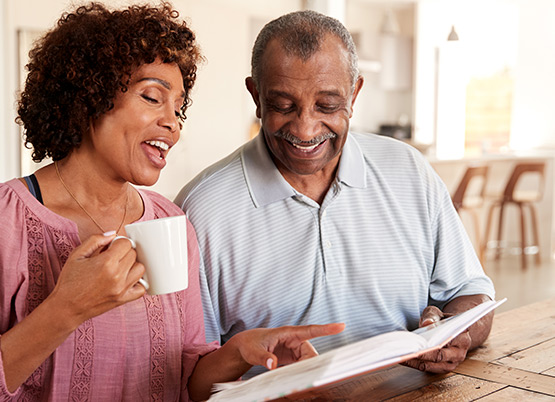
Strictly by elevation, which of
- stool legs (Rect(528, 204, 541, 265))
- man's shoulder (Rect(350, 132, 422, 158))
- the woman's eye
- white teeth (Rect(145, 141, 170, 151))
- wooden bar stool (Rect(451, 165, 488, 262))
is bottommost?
stool legs (Rect(528, 204, 541, 265))

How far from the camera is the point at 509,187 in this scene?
21.1 ft

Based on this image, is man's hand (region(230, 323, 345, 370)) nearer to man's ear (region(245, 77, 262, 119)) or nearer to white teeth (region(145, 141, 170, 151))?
white teeth (region(145, 141, 170, 151))

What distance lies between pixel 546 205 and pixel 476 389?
20.1ft

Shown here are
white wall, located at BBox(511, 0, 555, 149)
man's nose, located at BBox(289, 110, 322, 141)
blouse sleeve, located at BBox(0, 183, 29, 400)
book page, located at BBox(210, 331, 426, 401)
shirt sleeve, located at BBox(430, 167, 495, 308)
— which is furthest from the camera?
white wall, located at BBox(511, 0, 555, 149)

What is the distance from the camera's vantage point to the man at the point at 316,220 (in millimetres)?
1680

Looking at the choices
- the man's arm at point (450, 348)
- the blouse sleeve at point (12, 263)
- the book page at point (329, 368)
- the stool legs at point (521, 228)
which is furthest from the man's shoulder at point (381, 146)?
the stool legs at point (521, 228)

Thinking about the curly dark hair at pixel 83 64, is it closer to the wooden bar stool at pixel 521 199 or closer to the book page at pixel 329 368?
the book page at pixel 329 368

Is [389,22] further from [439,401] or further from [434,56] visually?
[439,401]

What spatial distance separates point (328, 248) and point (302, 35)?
552 millimetres

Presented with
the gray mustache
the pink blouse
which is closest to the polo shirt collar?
the gray mustache

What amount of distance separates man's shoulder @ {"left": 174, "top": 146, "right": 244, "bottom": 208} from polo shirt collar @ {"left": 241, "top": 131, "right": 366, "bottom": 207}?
3 cm

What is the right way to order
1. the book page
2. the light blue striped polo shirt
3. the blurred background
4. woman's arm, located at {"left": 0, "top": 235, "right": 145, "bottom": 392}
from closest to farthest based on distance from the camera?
the book page
woman's arm, located at {"left": 0, "top": 235, "right": 145, "bottom": 392}
the light blue striped polo shirt
the blurred background

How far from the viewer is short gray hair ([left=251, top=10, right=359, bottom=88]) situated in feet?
5.47

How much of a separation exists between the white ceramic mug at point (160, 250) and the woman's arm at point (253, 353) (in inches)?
9.5
